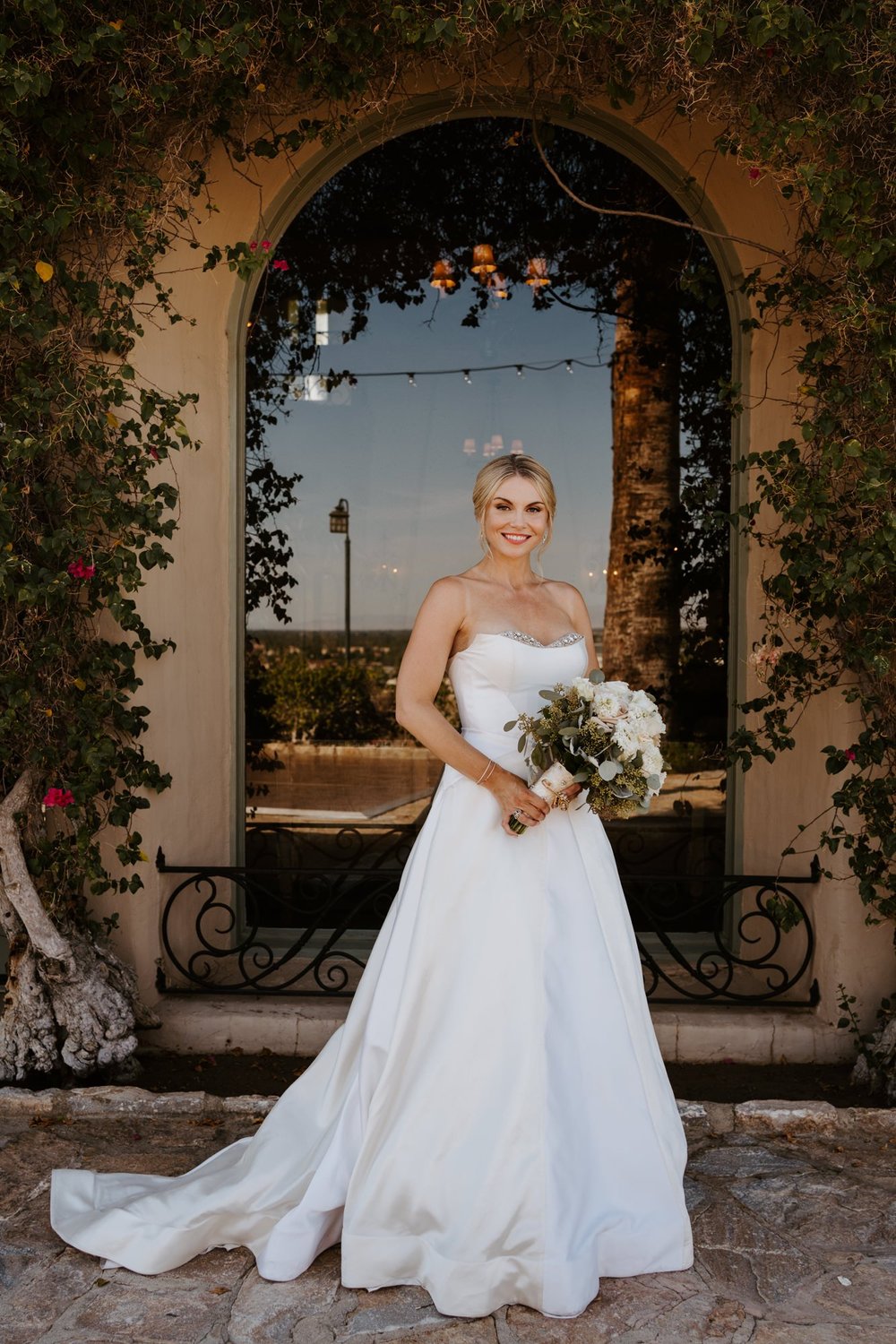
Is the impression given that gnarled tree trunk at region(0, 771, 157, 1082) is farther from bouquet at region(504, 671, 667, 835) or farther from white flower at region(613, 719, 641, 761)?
white flower at region(613, 719, 641, 761)

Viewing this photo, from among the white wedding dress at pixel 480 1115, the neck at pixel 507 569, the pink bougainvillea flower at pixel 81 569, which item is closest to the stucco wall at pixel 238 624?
the pink bougainvillea flower at pixel 81 569

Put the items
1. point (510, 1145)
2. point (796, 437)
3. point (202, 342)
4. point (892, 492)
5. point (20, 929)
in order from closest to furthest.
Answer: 1. point (510, 1145)
2. point (892, 492)
3. point (20, 929)
4. point (796, 437)
5. point (202, 342)

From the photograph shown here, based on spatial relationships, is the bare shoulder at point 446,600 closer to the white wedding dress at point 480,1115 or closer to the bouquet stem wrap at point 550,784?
the white wedding dress at point 480,1115

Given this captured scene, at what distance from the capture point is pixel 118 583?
4.03 m

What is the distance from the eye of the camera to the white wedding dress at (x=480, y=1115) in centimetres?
260

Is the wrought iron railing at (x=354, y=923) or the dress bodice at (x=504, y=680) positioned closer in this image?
the dress bodice at (x=504, y=680)

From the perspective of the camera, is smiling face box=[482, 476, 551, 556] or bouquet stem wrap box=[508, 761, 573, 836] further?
smiling face box=[482, 476, 551, 556]

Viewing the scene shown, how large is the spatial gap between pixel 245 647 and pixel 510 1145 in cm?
323

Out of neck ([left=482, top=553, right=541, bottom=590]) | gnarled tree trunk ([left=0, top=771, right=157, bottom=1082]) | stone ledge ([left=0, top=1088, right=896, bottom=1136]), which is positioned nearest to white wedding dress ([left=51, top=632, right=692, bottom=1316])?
neck ([left=482, top=553, right=541, bottom=590])

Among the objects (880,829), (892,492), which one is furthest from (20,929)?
(892,492)

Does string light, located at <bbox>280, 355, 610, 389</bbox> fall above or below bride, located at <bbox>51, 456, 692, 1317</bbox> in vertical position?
above

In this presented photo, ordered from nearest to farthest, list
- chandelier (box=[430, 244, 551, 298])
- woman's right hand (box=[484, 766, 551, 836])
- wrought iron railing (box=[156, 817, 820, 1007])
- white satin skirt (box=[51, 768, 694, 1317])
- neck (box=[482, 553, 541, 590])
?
white satin skirt (box=[51, 768, 694, 1317])
woman's right hand (box=[484, 766, 551, 836])
neck (box=[482, 553, 541, 590])
wrought iron railing (box=[156, 817, 820, 1007])
chandelier (box=[430, 244, 551, 298])

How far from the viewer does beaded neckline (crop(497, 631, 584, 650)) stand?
118 inches

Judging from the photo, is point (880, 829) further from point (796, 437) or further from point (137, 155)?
point (137, 155)
